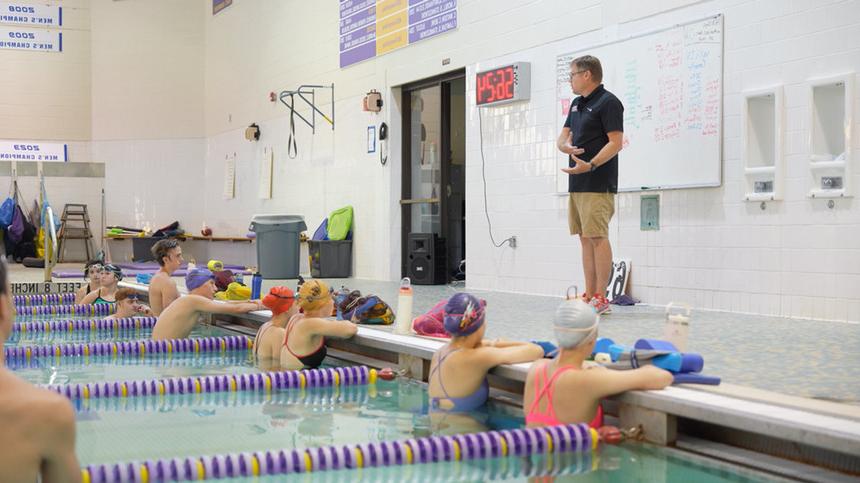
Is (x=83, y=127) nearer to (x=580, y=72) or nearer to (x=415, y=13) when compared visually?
(x=415, y=13)

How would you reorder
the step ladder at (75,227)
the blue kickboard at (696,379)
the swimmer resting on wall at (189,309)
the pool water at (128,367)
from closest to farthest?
1. the blue kickboard at (696,379)
2. the pool water at (128,367)
3. the swimmer resting on wall at (189,309)
4. the step ladder at (75,227)

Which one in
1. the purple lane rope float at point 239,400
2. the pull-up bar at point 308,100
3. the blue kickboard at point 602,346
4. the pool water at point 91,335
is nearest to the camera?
the blue kickboard at point 602,346

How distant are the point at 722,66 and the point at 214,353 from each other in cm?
467

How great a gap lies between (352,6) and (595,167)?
7.40 metres

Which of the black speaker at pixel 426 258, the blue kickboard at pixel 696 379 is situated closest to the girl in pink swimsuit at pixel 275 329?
the blue kickboard at pixel 696 379

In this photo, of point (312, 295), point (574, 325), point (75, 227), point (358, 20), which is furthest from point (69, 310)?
point (75, 227)

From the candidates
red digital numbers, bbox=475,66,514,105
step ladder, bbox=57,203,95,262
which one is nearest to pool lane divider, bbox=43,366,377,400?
red digital numbers, bbox=475,66,514,105

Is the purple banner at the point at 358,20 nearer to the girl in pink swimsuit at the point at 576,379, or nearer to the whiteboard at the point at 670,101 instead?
the whiteboard at the point at 670,101

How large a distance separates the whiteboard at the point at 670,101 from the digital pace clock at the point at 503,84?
3.51 feet

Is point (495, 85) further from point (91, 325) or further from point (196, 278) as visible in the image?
point (91, 325)

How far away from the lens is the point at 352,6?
44.0 feet

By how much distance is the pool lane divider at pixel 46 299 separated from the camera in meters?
11.2

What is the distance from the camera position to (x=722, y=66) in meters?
7.66

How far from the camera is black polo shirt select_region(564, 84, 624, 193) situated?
697 centimetres
